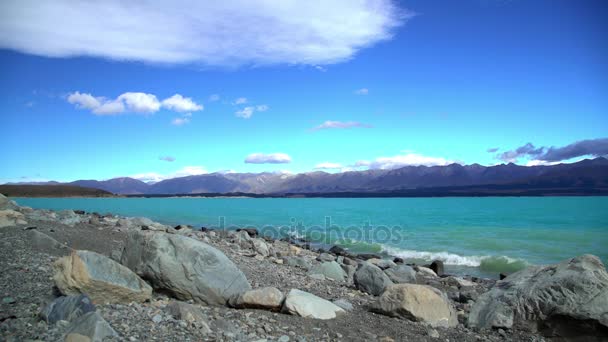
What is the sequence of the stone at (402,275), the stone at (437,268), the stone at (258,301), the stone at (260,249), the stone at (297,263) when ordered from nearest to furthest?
the stone at (258,301) → the stone at (402,275) → the stone at (297,263) → the stone at (437,268) → the stone at (260,249)

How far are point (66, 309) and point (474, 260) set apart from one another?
1936cm

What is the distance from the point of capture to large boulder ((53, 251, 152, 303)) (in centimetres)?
625

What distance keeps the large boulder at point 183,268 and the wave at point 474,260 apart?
50.7 feet

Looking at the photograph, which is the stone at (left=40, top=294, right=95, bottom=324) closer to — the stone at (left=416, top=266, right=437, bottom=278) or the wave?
the stone at (left=416, top=266, right=437, bottom=278)

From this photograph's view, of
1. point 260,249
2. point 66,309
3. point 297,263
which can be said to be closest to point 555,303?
point 66,309

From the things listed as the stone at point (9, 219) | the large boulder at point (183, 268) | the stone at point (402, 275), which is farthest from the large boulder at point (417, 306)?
the stone at point (9, 219)

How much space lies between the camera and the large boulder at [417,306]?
752cm

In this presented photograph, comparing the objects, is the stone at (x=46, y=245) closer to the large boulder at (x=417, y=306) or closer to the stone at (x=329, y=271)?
the stone at (x=329, y=271)

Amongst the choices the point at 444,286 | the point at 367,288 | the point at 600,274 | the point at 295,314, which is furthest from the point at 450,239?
the point at 295,314

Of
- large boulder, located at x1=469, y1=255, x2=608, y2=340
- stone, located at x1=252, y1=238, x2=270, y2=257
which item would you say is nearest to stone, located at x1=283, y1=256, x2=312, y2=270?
stone, located at x1=252, y1=238, x2=270, y2=257

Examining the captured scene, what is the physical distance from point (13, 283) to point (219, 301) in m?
3.39

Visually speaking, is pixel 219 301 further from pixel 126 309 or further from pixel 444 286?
pixel 444 286

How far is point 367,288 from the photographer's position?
10820 mm

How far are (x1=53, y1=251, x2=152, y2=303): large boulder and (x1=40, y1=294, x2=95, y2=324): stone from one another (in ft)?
1.76
